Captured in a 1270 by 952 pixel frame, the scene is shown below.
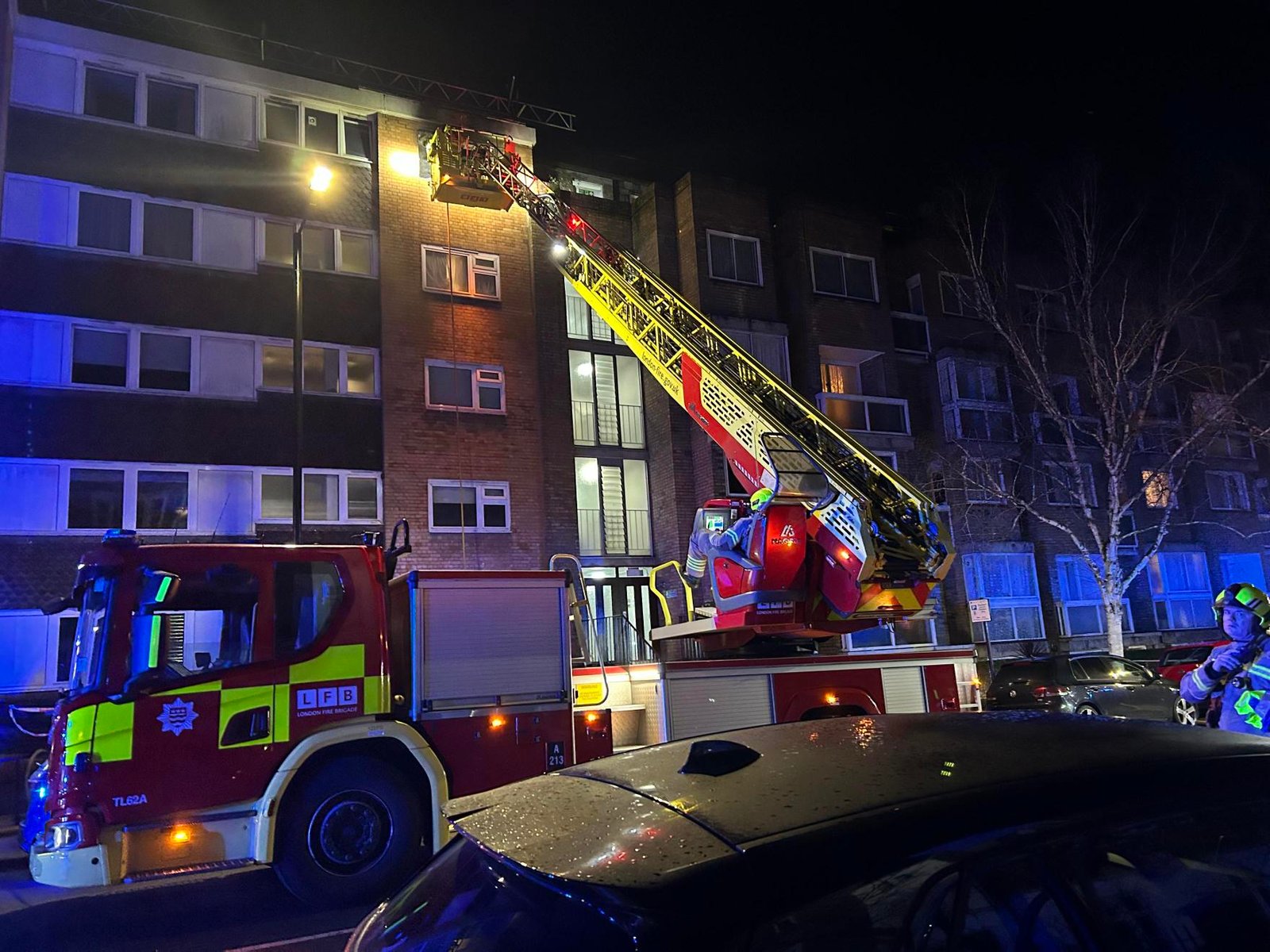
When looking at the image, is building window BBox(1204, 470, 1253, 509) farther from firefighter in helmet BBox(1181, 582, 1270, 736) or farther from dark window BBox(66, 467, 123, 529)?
dark window BBox(66, 467, 123, 529)

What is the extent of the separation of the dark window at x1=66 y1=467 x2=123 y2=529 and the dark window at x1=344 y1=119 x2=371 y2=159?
26.1 feet

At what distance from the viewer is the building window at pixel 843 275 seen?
24.1 metres

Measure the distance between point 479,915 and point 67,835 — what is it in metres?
5.06

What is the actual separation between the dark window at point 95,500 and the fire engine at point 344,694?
10.9 metres

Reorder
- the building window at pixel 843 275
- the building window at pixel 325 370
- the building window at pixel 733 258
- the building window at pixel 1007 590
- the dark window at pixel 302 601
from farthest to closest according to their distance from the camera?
the building window at pixel 843 275, the building window at pixel 1007 590, the building window at pixel 733 258, the building window at pixel 325 370, the dark window at pixel 302 601

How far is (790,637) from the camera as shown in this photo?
9.82 m

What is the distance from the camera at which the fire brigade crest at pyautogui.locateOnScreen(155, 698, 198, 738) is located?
20.0 feet

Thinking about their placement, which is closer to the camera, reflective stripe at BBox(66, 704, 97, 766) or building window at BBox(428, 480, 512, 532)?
reflective stripe at BBox(66, 704, 97, 766)

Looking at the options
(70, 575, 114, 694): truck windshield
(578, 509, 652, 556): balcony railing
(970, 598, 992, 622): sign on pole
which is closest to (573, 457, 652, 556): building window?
(578, 509, 652, 556): balcony railing

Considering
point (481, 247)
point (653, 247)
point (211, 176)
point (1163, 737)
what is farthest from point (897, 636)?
point (1163, 737)

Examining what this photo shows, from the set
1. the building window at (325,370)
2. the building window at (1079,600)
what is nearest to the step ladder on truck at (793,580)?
the building window at (325,370)

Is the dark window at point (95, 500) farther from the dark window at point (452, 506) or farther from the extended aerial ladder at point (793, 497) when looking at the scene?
the extended aerial ladder at point (793, 497)

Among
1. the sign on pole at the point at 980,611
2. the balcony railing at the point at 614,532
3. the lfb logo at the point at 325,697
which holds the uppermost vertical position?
the balcony railing at the point at 614,532

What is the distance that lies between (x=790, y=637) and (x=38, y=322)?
14.0m
